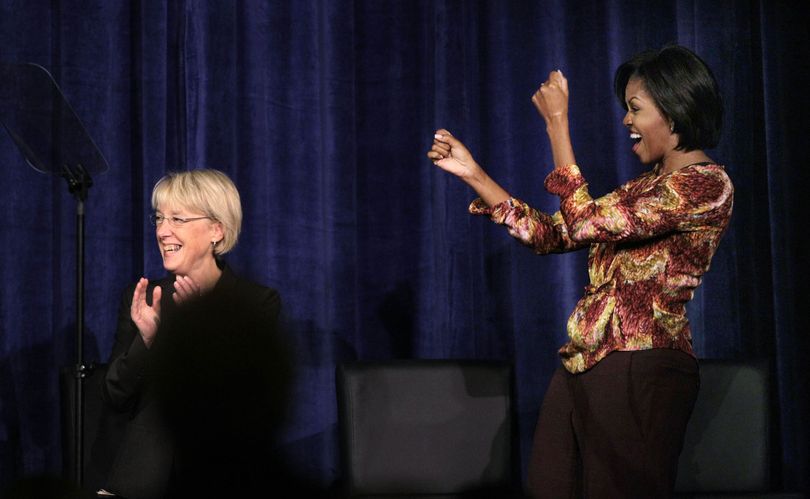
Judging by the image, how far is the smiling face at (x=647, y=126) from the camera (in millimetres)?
2133

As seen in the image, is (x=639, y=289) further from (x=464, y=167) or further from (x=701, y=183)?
(x=464, y=167)

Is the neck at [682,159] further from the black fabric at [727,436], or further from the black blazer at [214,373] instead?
the black blazer at [214,373]

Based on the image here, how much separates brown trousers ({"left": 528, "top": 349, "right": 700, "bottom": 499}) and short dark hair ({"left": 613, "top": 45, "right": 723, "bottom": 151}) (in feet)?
1.54

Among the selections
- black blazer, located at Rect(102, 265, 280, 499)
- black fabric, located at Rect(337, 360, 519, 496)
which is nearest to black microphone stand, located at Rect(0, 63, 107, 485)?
black fabric, located at Rect(337, 360, 519, 496)

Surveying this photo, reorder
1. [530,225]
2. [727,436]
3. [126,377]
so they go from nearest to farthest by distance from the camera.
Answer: [530,225]
[126,377]
[727,436]

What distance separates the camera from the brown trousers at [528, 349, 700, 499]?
199 centimetres

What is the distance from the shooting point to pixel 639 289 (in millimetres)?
2070

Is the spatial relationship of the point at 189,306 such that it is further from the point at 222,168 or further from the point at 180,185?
the point at 222,168

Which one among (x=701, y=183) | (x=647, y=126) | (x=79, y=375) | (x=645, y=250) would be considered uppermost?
(x=647, y=126)

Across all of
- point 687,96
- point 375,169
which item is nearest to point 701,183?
point 687,96

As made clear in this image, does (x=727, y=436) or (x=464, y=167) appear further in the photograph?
(x=727, y=436)

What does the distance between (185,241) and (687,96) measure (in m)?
1.34

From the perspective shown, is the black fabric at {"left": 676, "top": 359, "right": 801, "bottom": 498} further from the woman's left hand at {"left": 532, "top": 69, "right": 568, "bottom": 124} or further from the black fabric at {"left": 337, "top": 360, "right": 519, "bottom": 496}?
the woman's left hand at {"left": 532, "top": 69, "right": 568, "bottom": 124}

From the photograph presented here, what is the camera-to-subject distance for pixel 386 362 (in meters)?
2.83
